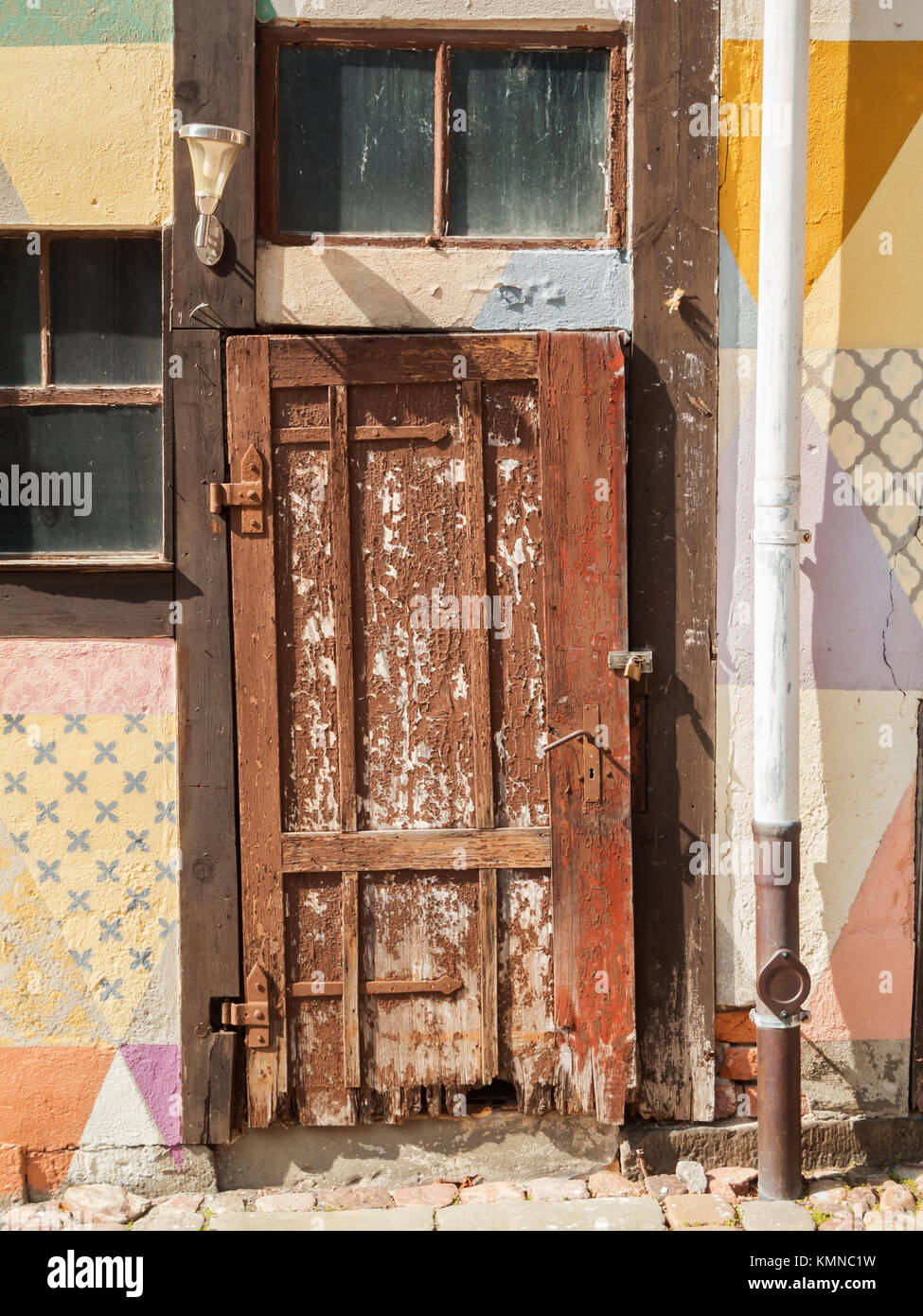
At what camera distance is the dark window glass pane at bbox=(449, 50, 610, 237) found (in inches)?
135

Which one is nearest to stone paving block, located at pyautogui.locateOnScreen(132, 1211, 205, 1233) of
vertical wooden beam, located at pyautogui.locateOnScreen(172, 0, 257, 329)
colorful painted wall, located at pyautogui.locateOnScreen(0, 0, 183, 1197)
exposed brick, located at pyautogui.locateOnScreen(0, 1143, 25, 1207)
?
colorful painted wall, located at pyautogui.locateOnScreen(0, 0, 183, 1197)

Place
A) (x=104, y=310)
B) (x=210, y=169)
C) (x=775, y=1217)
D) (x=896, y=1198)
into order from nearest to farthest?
(x=210, y=169) → (x=775, y=1217) → (x=896, y=1198) → (x=104, y=310)

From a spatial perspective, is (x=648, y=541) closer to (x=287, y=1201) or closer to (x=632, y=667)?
(x=632, y=667)

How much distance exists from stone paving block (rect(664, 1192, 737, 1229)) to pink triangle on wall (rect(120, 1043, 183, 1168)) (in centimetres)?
157

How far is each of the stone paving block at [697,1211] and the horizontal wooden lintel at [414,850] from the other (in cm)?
111

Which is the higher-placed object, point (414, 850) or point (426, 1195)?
point (414, 850)

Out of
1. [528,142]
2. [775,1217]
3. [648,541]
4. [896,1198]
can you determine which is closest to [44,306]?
[528,142]

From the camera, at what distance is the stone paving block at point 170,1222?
3.30 meters

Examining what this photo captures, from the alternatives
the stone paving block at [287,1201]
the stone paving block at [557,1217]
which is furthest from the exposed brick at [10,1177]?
the stone paving block at [557,1217]

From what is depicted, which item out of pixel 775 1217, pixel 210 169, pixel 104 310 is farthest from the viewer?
pixel 104 310

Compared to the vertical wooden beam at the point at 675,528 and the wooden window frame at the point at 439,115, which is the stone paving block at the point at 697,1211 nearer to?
the vertical wooden beam at the point at 675,528

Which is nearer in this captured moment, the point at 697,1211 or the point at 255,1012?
the point at 697,1211

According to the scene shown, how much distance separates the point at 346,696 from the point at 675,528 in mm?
1184

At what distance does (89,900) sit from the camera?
3.46 meters
